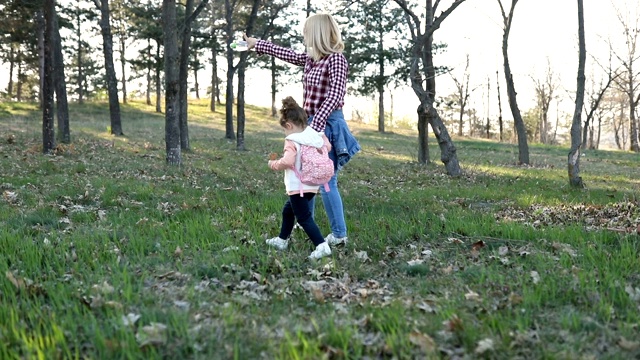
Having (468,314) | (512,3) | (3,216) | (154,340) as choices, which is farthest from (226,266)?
(512,3)

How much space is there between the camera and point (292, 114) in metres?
4.80

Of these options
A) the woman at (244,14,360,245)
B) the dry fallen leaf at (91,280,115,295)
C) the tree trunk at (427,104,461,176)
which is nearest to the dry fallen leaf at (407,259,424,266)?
the woman at (244,14,360,245)

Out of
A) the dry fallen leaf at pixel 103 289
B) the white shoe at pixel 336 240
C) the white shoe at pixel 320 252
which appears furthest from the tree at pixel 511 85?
the dry fallen leaf at pixel 103 289

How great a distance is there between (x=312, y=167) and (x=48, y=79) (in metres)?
11.8

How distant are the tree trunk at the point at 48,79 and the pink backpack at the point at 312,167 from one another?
1146 cm

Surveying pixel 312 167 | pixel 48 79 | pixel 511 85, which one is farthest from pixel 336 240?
pixel 511 85

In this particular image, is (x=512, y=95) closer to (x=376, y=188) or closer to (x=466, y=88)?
(x=376, y=188)

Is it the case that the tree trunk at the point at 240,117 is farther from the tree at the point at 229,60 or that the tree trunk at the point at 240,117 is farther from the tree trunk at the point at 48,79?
the tree trunk at the point at 48,79

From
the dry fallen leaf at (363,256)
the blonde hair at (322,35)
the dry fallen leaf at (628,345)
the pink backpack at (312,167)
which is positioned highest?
the blonde hair at (322,35)

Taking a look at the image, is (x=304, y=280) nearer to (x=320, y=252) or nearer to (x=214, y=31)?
(x=320, y=252)

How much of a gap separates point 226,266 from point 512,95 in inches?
653

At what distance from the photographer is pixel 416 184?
38.2 ft

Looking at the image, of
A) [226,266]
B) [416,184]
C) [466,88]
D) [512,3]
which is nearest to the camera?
[226,266]

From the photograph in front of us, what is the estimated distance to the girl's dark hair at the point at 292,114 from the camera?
189 inches
